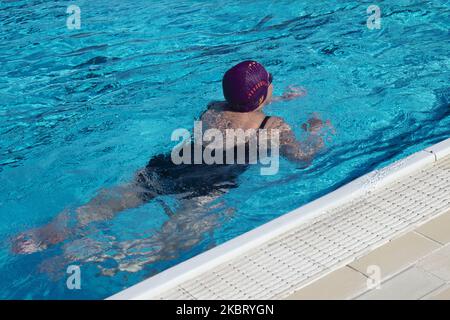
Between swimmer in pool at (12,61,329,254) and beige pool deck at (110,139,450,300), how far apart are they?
1.01m

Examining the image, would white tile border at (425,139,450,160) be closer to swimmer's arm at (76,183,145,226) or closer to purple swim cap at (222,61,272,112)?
purple swim cap at (222,61,272,112)

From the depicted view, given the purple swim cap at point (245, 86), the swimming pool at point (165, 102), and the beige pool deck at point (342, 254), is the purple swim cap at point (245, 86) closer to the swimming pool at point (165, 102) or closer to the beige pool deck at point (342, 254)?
the swimming pool at point (165, 102)

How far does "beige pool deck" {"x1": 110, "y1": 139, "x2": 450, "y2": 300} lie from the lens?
3.43 metres

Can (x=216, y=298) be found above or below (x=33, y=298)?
above

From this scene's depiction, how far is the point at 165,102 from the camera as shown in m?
6.98

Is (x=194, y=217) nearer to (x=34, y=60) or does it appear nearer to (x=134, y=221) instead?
(x=134, y=221)

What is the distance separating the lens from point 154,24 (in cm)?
930

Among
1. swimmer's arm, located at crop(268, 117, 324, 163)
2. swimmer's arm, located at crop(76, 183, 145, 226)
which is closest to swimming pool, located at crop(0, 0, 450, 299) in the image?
swimmer's arm, located at crop(76, 183, 145, 226)

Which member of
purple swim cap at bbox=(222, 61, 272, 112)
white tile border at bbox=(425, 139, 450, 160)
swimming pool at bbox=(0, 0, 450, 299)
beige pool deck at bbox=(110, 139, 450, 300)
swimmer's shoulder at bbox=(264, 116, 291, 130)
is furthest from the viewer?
swimmer's shoulder at bbox=(264, 116, 291, 130)

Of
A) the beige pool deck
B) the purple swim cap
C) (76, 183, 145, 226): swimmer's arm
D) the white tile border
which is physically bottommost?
(76, 183, 145, 226): swimmer's arm

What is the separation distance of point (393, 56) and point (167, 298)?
17.1 ft

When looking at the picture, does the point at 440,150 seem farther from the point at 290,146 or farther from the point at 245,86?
the point at 245,86

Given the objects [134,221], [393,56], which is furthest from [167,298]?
[393,56]

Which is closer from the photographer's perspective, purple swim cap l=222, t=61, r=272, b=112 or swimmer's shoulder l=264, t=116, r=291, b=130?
Result: purple swim cap l=222, t=61, r=272, b=112
